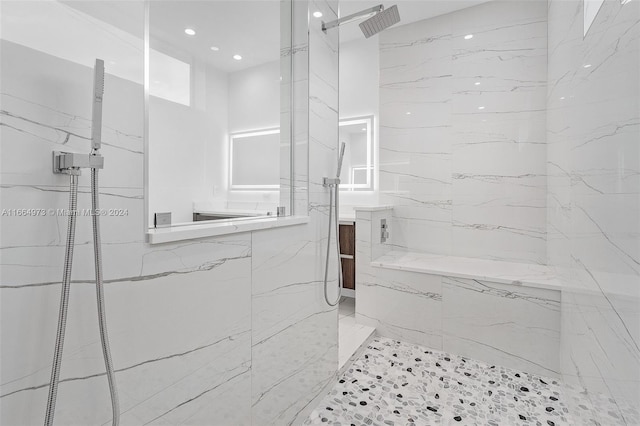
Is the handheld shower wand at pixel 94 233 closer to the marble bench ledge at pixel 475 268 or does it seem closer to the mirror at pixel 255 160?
the mirror at pixel 255 160

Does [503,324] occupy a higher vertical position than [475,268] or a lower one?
lower

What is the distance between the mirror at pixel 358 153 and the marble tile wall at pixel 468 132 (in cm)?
13

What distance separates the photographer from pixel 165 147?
3.21 feet

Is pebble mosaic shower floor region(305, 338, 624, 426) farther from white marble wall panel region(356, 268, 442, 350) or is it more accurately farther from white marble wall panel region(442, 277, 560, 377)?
white marble wall panel region(356, 268, 442, 350)

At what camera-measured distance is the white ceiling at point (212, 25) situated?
817mm

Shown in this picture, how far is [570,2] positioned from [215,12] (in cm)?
195

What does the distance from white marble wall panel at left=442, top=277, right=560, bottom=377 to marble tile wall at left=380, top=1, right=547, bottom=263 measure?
694mm

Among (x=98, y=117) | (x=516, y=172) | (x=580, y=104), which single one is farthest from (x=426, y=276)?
(x=98, y=117)

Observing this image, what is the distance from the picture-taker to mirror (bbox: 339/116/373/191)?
3262mm

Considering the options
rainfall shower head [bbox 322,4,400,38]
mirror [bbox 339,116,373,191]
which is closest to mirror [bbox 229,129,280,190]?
rainfall shower head [bbox 322,4,400,38]

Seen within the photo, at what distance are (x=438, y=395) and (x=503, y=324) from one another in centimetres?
69

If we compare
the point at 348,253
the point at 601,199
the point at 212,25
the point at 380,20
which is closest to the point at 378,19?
the point at 380,20

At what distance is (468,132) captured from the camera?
9.44 feet

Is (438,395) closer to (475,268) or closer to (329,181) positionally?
(475,268)
